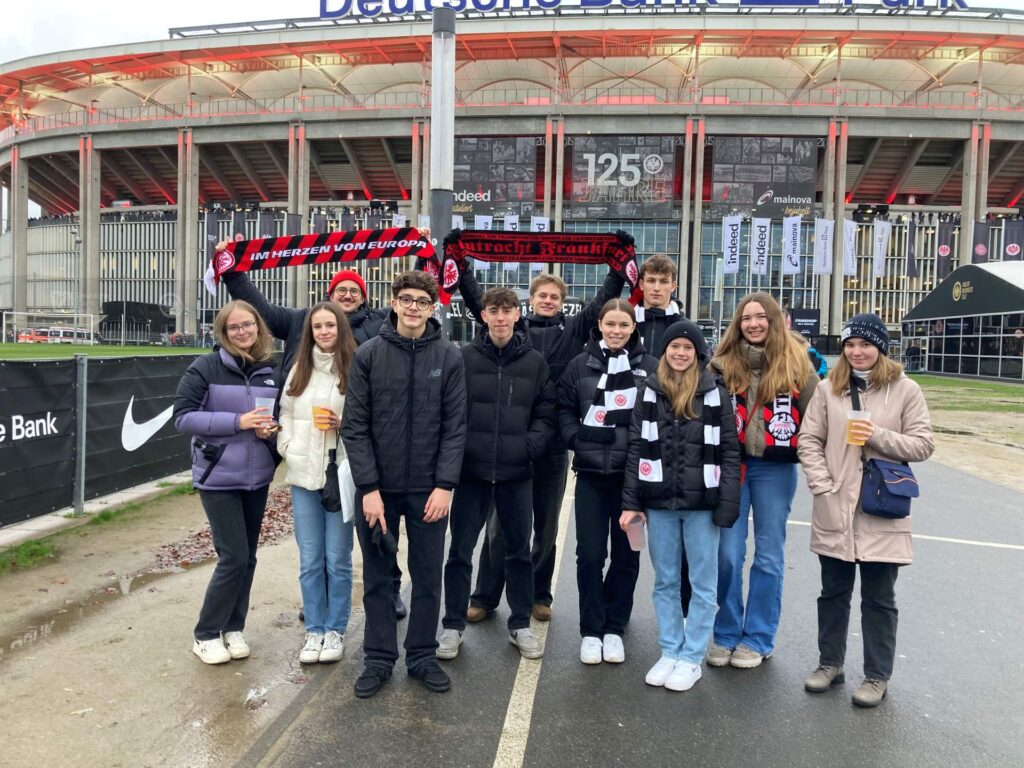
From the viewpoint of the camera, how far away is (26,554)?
5.71 m

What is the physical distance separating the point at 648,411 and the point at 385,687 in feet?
6.53

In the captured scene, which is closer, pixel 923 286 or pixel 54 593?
pixel 54 593

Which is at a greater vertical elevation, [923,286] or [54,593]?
[923,286]

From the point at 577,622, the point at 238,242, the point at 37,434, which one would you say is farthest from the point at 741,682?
the point at 37,434

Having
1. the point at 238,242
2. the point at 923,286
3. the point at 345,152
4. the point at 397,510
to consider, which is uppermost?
A: the point at 345,152

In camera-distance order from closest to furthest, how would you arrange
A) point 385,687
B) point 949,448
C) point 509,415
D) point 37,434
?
point 385,687
point 509,415
point 37,434
point 949,448

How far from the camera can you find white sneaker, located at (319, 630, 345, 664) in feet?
13.3

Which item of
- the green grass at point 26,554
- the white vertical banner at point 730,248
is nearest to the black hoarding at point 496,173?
the white vertical banner at point 730,248

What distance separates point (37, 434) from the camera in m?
6.43

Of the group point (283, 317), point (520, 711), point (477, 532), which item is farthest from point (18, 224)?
point (520, 711)

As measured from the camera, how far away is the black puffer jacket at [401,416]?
3793mm

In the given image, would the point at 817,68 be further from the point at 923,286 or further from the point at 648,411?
the point at 648,411

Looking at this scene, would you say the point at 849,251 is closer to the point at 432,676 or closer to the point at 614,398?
the point at 614,398

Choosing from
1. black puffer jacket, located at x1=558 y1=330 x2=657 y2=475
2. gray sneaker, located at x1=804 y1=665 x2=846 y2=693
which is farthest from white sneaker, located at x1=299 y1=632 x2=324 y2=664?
gray sneaker, located at x1=804 y1=665 x2=846 y2=693
